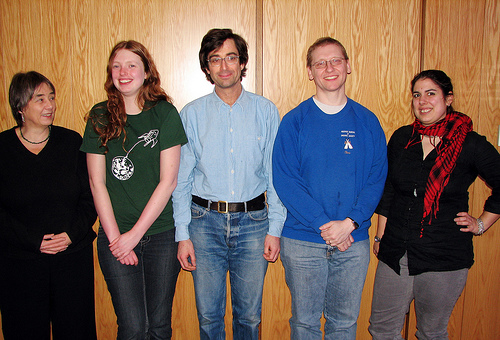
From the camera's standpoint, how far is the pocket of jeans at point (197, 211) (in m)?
1.79

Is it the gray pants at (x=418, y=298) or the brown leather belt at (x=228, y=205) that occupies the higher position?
the brown leather belt at (x=228, y=205)

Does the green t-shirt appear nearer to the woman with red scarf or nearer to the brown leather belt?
the brown leather belt

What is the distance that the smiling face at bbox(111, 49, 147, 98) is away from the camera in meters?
1.67

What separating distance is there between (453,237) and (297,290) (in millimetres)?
891

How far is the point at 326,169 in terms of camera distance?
5.63 feet

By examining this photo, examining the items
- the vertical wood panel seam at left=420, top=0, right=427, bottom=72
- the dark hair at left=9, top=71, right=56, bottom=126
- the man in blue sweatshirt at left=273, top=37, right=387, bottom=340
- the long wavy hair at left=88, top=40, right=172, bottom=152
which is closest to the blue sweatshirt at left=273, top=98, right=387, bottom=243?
the man in blue sweatshirt at left=273, top=37, right=387, bottom=340

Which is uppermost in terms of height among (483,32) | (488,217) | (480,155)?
(483,32)

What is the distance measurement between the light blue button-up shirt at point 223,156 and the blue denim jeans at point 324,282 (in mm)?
203

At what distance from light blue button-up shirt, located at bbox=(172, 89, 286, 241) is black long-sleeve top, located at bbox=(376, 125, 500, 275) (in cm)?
66

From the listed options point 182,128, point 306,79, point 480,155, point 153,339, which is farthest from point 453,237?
point 153,339

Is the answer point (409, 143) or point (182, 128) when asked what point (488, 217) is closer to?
point (409, 143)

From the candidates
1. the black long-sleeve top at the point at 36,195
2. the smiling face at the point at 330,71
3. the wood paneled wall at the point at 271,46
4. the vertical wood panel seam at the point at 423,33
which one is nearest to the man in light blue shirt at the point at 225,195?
the smiling face at the point at 330,71

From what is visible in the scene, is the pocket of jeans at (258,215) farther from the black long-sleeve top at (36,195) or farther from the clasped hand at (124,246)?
the black long-sleeve top at (36,195)

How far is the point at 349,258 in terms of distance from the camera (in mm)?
1741
